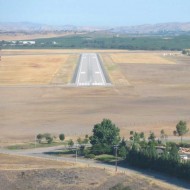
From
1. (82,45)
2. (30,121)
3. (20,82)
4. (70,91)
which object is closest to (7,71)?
(20,82)

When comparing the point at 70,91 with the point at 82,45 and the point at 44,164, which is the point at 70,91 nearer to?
the point at 44,164

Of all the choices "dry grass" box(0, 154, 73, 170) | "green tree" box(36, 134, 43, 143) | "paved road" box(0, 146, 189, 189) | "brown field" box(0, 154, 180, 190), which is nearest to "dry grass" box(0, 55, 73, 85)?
"green tree" box(36, 134, 43, 143)

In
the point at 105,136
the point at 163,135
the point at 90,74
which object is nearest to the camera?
the point at 105,136

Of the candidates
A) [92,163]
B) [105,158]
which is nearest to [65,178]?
[92,163]

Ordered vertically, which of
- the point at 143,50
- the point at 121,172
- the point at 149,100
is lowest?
the point at 121,172

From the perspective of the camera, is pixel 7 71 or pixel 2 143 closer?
pixel 2 143

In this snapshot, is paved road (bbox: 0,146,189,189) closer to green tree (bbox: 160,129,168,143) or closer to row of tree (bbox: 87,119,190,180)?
row of tree (bbox: 87,119,190,180)

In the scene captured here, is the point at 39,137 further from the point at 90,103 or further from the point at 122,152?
the point at 90,103

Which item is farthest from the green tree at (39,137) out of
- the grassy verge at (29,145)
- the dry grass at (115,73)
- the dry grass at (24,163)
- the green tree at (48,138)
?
the dry grass at (115,73)
